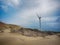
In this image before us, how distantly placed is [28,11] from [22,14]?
5.2 inches

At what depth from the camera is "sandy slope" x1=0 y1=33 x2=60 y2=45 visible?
8.05 ft

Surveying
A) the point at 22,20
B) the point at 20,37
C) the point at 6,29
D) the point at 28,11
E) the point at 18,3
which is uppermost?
the point at 18,3

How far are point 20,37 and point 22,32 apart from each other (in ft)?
0.34

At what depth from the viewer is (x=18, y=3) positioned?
256 cm

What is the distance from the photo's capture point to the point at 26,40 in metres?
2.47

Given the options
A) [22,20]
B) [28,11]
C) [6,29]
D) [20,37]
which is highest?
[28,11]

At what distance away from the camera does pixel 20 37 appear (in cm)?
248

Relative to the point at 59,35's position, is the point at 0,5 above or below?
above

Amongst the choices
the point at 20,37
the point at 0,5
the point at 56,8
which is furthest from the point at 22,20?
the point at 56,8

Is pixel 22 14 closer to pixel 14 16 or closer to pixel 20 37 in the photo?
pixel 14 16

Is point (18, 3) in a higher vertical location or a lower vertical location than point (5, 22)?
higher

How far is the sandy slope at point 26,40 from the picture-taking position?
96.6 inches

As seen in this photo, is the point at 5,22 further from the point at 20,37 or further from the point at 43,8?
the point at 43,8

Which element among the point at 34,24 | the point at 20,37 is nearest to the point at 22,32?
the point at 20,37
